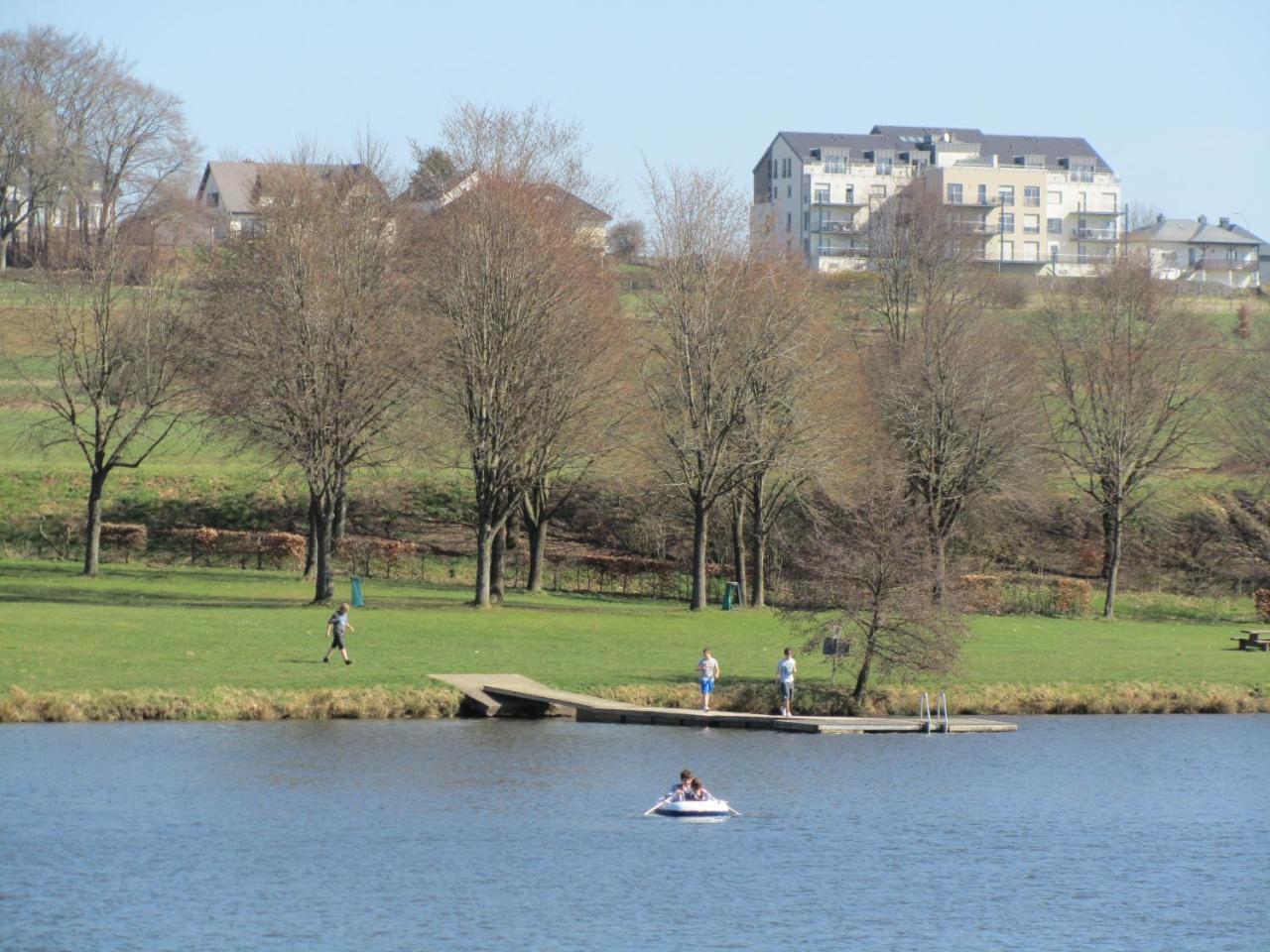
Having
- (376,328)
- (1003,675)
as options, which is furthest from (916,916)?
(376,328)

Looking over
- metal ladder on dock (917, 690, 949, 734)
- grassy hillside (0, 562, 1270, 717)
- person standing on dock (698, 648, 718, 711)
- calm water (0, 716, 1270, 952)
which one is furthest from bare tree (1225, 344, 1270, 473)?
person standing on dock (698, 648, 718, 711)

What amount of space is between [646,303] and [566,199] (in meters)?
5.86

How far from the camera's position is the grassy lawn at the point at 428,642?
48.2 metres

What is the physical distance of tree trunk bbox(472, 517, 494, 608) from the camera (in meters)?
64.1

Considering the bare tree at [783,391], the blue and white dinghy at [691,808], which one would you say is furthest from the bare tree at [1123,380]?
the blue and white dinghy at [691,808]

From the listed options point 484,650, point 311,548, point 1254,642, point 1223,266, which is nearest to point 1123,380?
point 1254,642

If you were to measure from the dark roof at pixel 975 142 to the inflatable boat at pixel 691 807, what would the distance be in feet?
448

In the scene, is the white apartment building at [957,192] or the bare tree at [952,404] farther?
Result: the white apartment building at [957,192]

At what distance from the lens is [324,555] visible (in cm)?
6278

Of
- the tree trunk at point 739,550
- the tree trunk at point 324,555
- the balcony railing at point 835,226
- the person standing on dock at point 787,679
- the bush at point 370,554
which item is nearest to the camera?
the person standing on dock at point 787,679

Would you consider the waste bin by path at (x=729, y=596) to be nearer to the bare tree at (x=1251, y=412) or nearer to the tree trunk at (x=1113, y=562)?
the tree trunk at (x=1113, y=562)

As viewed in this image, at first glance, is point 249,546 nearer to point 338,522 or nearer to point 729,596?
point 338,522

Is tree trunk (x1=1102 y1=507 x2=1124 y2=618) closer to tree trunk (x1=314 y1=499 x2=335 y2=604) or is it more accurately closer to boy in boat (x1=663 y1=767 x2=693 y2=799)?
tree trunk (x1=314 y1=499 x2=335 y2=604)

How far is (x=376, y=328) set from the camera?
62812mm
